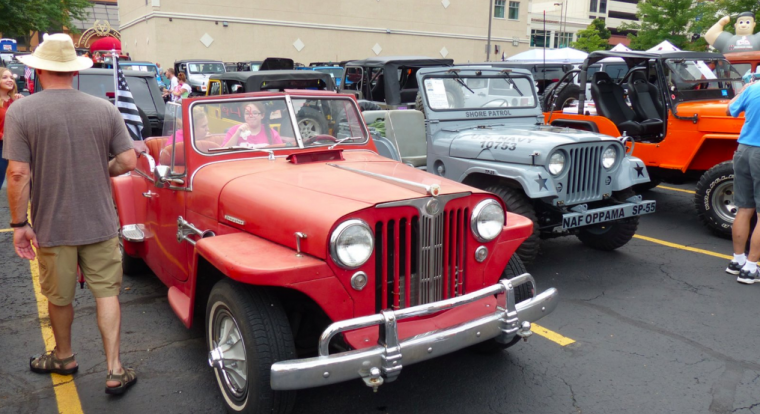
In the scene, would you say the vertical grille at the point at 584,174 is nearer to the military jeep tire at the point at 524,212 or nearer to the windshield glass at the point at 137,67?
the military jeep tire at the point at 524,212

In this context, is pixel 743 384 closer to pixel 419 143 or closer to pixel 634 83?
pixel 419 143

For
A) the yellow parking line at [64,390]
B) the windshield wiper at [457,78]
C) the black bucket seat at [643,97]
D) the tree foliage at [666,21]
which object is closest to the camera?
the yellow parking line at [64,390]

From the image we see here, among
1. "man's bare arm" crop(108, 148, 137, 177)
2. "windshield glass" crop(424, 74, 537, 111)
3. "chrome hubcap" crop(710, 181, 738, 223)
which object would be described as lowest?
"chrome hubcap" crop(710, 181, 738, 223)

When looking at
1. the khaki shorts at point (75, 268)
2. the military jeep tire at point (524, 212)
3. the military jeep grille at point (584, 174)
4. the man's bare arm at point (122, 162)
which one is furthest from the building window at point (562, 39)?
the khaki shorts at point (75, 268)

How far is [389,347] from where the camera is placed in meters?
2.63

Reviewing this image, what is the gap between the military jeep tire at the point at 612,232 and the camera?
574 cm

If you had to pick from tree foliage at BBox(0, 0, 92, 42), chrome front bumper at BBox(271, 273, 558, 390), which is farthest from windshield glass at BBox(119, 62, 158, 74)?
chrome front bumper at BBox(271, 273, 558, 390)

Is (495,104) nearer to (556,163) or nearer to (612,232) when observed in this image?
(556,163)

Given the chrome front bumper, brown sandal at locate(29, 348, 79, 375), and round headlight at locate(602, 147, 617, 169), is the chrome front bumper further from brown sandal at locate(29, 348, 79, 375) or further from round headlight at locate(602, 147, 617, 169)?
round headlight at locate(602, 147, 617, 169)

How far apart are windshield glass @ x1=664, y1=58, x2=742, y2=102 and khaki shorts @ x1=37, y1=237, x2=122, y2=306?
6.43 metres

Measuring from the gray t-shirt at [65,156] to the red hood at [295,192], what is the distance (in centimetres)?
61

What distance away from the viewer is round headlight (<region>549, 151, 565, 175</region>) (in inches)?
205

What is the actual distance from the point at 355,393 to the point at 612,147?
3.56m

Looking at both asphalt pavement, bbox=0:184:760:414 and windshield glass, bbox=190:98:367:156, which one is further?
windshield glass, bbox=190:98:367:156
